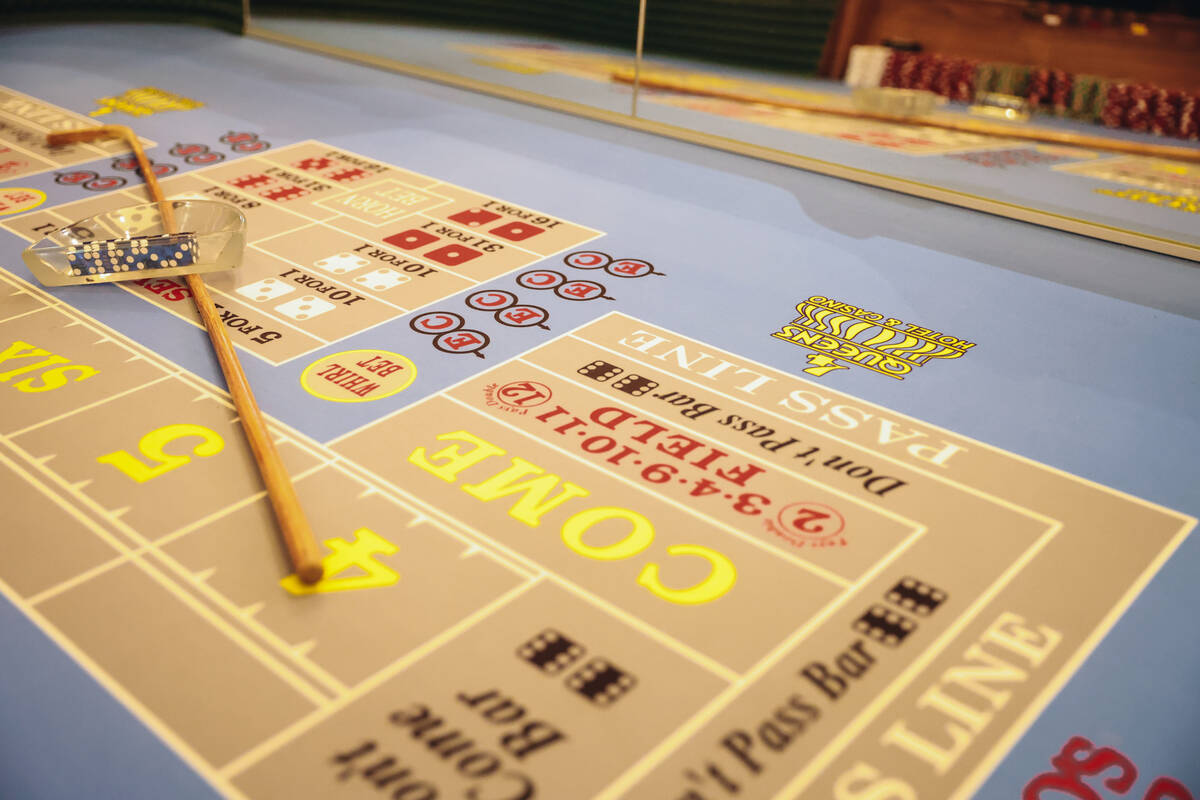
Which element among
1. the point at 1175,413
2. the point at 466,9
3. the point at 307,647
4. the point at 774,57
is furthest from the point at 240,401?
the point at 774,57

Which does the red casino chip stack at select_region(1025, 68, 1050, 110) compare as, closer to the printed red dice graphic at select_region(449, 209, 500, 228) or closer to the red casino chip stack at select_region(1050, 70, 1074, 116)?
the red casino chip stack at select_region(1050, 70, 1074, 116)

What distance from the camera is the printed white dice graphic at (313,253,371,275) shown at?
9.15 feet

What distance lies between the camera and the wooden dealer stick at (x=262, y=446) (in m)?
1.57

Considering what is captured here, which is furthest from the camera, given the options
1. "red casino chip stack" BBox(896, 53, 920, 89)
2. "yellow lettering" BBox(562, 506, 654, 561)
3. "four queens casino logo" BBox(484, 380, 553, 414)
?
"red casino chip stack" BBox(896, 53, 920, 89)

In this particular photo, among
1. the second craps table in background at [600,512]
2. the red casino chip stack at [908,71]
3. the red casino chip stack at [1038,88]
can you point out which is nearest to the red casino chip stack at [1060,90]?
the red casino chip stack at [1038,88]

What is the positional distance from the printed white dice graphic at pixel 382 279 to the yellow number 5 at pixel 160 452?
81 cm

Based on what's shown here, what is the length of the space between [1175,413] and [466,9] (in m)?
5.41

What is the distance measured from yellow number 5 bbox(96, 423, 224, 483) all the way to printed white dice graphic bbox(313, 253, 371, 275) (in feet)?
2.93

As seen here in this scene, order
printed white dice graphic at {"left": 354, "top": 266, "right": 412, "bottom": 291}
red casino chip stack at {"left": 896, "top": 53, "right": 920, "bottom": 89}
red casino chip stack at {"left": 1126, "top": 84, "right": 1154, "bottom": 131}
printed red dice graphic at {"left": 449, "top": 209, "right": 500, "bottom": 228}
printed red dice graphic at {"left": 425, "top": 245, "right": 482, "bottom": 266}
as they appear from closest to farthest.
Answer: printed white dice graphic at {"left": 354, "top": 266, "right": 412, "bottom": 291}
printed red dice graphic at {"left": 425, "top": 245, "right": 482, "bottom": 266}
printed red dice graphic at {"left": 449, "top": 209, "right": 500, "bottom": 228}
red casino chip stack at {"left": 1126, "top": 84, "right": 1154, "bottom": 131}
red casino chip stack at {"left": 896, "top": 53, "right": 920, "bottom": 89}

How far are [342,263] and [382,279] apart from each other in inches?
7.1

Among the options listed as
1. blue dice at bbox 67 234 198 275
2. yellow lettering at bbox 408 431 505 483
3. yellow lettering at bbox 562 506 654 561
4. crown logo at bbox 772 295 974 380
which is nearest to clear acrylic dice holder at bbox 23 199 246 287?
blue dice at bbox 67 234 198 275

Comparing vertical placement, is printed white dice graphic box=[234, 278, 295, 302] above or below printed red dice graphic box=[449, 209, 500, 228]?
below

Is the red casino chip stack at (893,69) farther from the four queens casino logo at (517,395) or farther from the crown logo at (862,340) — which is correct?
the four queens casino logo at (517,395)

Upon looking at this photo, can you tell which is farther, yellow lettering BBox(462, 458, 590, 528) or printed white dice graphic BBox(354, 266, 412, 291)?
printed white dice graphic BBox(354, 266, 412, 291)
